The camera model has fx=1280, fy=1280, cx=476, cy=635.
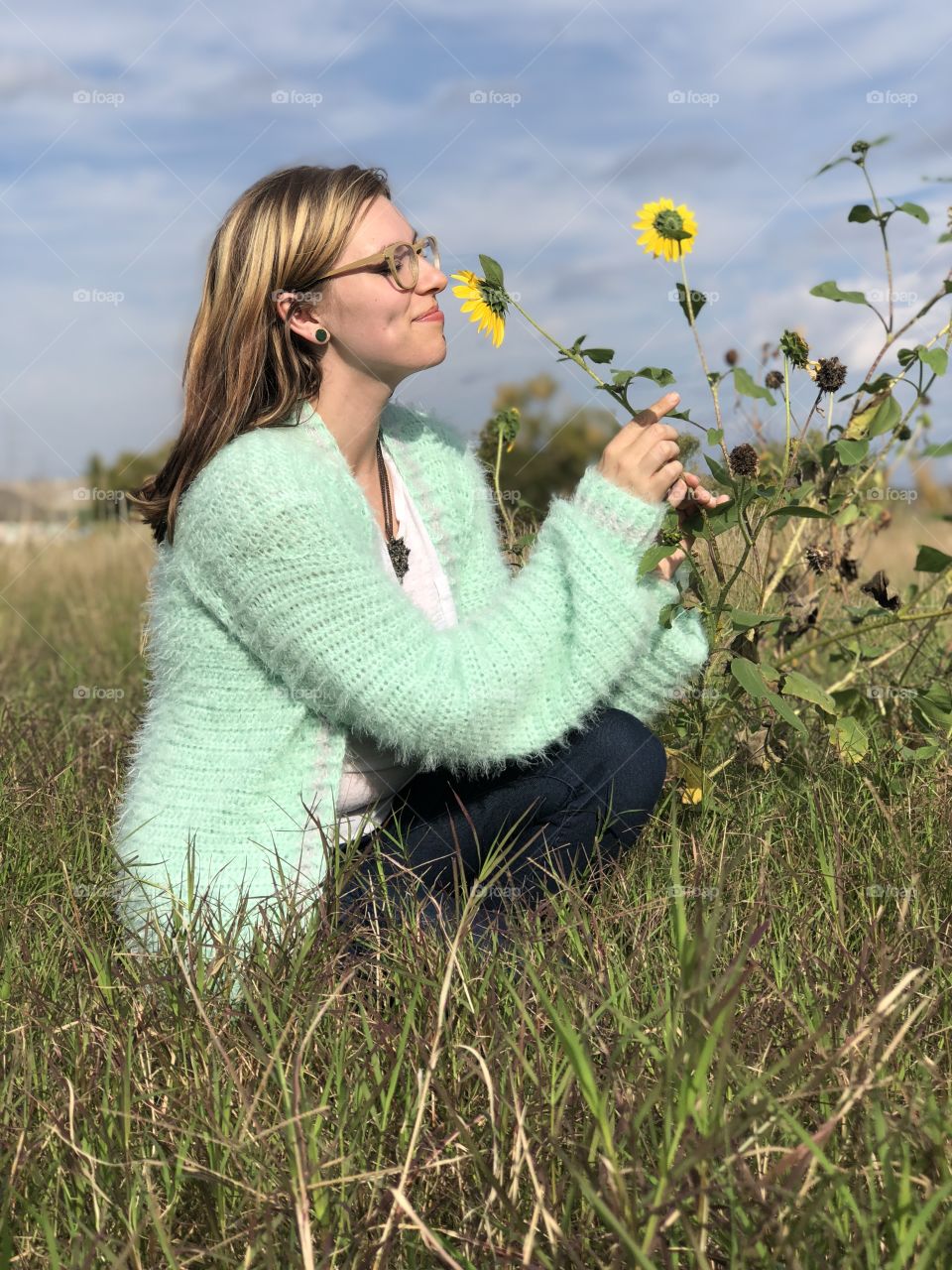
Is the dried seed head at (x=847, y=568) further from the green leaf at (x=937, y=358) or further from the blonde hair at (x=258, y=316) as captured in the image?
the blonde hair at (x=258, y=316)

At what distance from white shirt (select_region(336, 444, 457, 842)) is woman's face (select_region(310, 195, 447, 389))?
322 mm

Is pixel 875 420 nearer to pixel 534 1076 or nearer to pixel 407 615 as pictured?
pixel 407 615

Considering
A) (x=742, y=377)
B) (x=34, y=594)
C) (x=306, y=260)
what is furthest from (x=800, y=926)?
(x=34, y=594)

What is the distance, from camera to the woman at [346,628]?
2148mm

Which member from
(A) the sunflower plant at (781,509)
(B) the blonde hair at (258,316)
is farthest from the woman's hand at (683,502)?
(B) the blonde hair at (258,316)

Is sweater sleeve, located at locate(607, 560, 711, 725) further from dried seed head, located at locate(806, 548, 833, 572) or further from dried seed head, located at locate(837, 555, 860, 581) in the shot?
dried seed head, located at locate(837, 555, 860, 581)

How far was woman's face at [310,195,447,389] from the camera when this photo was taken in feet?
7.75

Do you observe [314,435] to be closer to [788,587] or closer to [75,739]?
[788,587]

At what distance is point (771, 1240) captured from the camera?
4.31 feet

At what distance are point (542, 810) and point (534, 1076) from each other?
1033 millimetres

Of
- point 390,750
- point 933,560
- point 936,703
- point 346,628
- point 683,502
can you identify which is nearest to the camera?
point 933,560

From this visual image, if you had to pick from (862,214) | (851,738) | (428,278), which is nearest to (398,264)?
(428,278)

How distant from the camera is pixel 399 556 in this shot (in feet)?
8.32

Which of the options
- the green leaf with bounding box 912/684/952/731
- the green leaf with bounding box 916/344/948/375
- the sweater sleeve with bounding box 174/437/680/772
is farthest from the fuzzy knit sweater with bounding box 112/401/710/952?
the green leaf with bounding box 916/344/948/375
